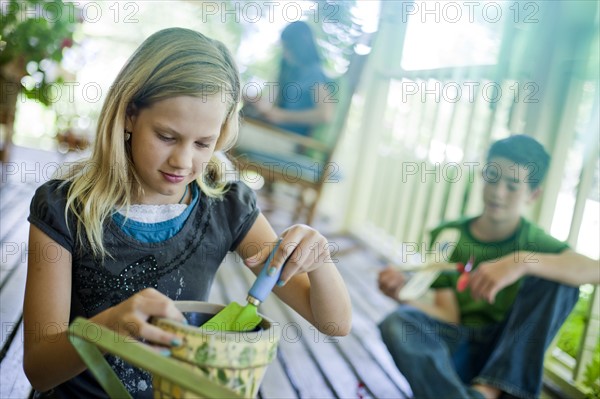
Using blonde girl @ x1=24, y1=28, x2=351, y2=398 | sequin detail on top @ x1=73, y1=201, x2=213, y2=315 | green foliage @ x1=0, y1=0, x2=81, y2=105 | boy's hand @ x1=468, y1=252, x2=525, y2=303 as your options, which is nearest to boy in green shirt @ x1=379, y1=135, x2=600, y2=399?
boy's hand @ x1=468, y1=252, x2=525, y2=303

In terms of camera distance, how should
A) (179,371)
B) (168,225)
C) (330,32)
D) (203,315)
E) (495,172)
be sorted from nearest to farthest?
1. (179,371)
2. (203,315)
3. (168,225)
4. (495,172)
5. (330,32)

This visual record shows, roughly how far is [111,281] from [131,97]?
0.30m

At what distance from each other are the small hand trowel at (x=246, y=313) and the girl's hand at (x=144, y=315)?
0.09 meters

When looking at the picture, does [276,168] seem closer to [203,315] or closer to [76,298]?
[76,298]

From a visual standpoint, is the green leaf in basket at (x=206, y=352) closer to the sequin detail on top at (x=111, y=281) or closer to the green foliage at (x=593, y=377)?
the sequin detail on top at (x=111, y=281)

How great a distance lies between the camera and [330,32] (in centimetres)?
492

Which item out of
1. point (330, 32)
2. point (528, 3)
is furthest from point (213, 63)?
point (330, 32)

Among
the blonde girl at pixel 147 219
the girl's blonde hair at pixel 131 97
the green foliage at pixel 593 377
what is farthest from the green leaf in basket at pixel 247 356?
the green foliage at pixel 593 377

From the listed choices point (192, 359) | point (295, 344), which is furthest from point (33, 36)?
point (192, 359)

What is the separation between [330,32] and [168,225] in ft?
13.4

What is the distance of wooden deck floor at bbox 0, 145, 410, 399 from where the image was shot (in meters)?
1.64

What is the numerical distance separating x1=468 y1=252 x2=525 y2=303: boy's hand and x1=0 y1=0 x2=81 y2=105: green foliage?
3.04 m

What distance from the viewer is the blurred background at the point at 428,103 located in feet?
7.11

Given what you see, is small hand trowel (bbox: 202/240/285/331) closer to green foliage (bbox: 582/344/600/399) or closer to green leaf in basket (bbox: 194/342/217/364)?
green leaf in basket (bbox: 194/342/217/364)
